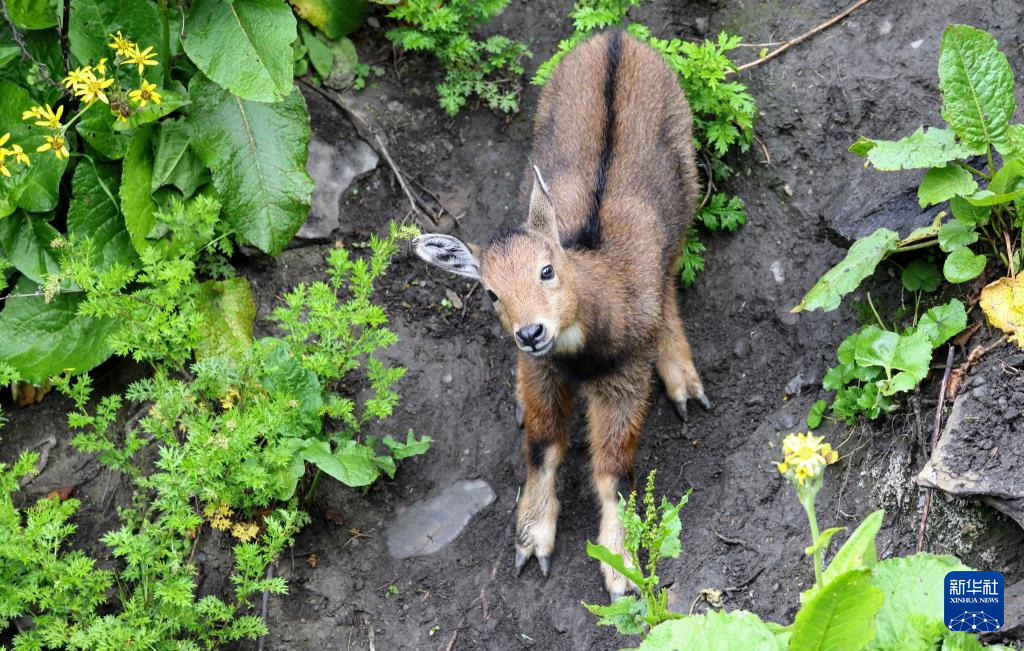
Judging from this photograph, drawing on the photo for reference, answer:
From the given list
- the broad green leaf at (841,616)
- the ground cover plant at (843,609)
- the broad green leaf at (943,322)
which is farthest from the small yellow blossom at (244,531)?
the broad green leaf at (943,322)

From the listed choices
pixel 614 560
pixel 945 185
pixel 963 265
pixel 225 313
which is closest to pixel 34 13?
pixel 225 313

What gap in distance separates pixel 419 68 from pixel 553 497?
4.10 metres

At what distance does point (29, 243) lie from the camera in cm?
744

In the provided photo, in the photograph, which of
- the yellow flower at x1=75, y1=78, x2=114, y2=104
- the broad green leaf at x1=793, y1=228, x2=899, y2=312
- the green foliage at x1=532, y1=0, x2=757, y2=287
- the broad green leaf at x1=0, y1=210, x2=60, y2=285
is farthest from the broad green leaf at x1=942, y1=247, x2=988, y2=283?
the broad green leaf at x1=0, y1=210, x2=60, y2=285

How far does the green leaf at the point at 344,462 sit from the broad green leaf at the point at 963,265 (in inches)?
150

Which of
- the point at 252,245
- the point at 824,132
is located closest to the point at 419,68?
the point at 252,245

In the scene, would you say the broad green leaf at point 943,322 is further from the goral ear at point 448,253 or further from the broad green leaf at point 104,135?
the broad green leaf at point 104,135

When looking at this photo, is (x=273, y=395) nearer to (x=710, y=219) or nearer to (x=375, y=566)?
(x=375, y=566)

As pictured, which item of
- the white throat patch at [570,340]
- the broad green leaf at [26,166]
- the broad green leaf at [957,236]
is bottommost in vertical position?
the white throat patch at [570,340]

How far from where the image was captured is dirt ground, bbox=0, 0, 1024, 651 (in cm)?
635

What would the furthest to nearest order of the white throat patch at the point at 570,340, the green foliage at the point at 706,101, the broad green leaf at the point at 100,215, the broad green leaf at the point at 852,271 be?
the green foliage at the point at 706,101, the broad green leaf at the point at 100,215, the white throat patch at the point at 570,340, the broad green leaf at the point at 852,271

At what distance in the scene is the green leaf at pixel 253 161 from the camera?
7.50 metres

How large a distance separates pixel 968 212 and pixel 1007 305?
0.68m

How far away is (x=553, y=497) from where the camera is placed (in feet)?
23.5
